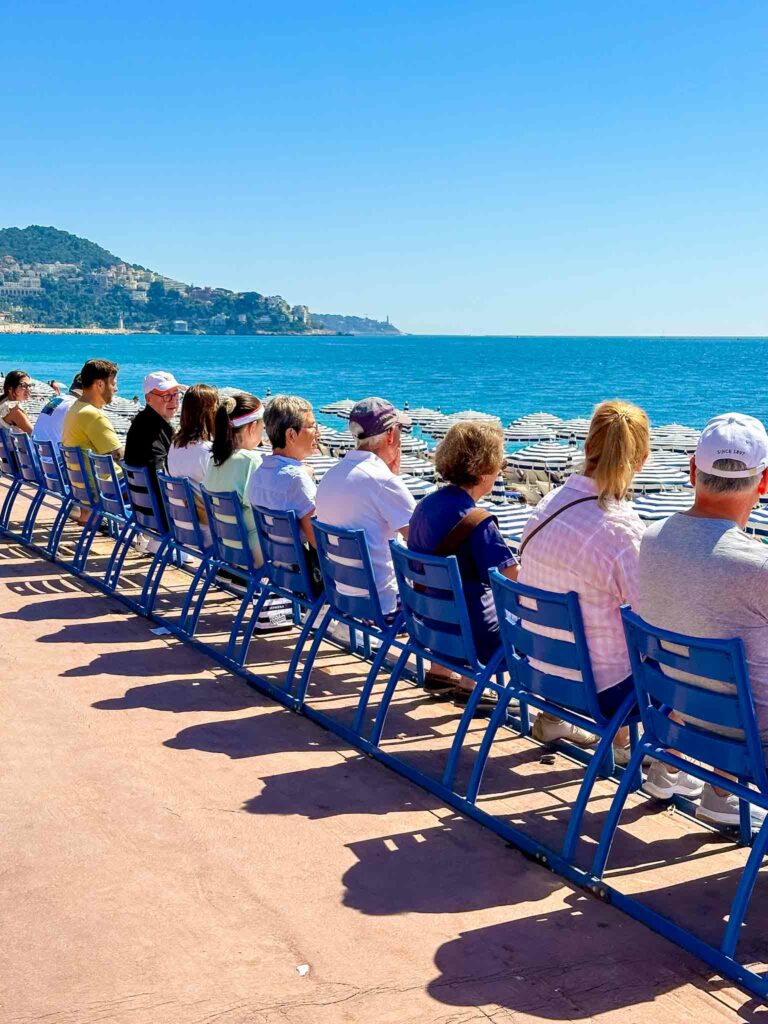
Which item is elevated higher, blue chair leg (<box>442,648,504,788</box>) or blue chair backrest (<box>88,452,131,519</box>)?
blue chair backrest (<box>88,452,131,519</box>)

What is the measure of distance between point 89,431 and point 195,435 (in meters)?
1.99

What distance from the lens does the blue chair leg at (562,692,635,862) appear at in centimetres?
347

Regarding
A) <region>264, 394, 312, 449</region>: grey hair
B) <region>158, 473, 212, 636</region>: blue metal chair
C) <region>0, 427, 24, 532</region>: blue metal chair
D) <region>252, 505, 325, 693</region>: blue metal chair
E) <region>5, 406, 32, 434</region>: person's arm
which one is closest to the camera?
<region>252, 505, 325, 693</region>: blue metal chair

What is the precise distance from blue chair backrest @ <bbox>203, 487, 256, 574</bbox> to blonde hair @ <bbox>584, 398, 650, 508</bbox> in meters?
2.42

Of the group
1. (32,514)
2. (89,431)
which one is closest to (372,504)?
(89,431)

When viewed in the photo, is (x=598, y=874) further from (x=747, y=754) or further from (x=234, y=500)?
(x=234, y=500)

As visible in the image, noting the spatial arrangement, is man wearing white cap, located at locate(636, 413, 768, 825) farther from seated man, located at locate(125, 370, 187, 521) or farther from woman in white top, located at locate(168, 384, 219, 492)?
seated man, located at locate(125, 370, 187, 521)

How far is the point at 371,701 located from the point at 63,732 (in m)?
1.38

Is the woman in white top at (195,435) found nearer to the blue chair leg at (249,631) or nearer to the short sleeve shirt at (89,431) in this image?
the blue chair leg at (249,631)

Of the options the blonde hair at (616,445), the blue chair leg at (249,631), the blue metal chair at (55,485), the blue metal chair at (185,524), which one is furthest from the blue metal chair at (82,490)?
the blonde hair at (616,445)

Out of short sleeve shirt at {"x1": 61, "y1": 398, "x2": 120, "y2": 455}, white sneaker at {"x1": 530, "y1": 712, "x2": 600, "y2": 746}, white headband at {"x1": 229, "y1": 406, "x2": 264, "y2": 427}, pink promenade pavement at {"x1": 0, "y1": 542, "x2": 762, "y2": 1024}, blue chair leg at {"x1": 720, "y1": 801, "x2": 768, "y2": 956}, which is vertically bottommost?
pink promenade pavement at {"x1": 0, "y1": 542, "x2": 762, "y2": 1024}

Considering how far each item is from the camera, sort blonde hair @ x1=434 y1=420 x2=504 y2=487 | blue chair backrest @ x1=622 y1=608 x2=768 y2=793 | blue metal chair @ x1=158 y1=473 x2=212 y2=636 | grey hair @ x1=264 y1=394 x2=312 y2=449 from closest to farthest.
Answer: blue chair backrest @ x1=622 y1=608 x2=768 y2=793, blonde hair @ x1=434 y1=420 x2=504 y2=487, grey hair @ x1=264 y1=394 x2=312 y2=449, blue metal chair @ x1=158 y1=473 x2=212 y2=636

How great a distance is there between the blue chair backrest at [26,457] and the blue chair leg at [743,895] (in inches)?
301

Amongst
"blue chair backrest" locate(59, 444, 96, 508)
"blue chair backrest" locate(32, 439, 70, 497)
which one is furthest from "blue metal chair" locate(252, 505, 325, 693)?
"blue chair backrest" locate(32, 439, 70, 497)
